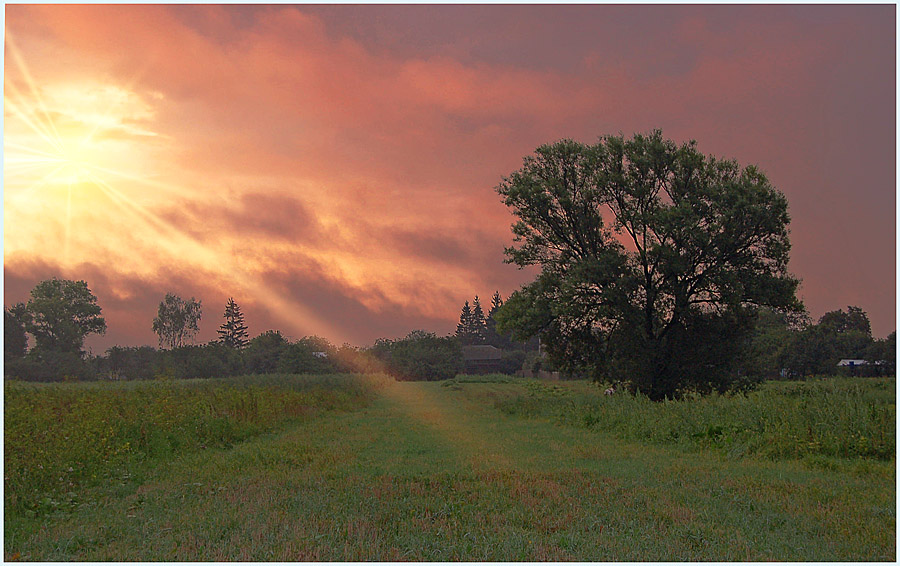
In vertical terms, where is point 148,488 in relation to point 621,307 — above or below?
below

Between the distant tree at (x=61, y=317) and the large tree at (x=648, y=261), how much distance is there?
48.4 m

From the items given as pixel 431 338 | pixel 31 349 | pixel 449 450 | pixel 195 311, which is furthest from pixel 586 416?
pixel 431 338

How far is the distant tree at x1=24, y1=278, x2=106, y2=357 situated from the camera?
57906 mm

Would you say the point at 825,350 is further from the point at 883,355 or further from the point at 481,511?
the point at 481,511

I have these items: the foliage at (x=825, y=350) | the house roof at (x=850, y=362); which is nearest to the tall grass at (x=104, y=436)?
the foliage at (x=825, y=350)

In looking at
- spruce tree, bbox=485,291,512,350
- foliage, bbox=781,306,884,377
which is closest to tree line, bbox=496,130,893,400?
foliage, bbox=781,306,884,377

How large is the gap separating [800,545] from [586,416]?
1290cm

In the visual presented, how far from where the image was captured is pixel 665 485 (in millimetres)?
9188

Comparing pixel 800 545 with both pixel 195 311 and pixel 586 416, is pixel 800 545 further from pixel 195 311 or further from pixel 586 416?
pixel 195 311

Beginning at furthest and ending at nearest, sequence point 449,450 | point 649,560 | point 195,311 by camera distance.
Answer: point 195,311 → point 449,450 → point 649,560

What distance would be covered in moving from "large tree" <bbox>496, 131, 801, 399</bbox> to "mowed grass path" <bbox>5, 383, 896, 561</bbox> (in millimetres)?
15781

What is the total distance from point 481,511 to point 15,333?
62.6 meters

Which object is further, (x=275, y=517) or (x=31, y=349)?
(x=31, y=349)

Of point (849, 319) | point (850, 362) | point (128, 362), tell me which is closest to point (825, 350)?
point (850, 362)
